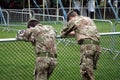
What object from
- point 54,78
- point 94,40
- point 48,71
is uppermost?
point 94,40

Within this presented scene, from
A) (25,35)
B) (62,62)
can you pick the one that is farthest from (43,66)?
(62,62)

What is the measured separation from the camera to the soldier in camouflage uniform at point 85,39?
656 centimetres

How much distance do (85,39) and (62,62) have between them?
120 inches

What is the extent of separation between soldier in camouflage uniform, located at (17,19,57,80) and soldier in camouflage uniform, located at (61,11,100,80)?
709 millimetres

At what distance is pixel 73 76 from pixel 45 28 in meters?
2.66

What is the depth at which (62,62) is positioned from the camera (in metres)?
9.52

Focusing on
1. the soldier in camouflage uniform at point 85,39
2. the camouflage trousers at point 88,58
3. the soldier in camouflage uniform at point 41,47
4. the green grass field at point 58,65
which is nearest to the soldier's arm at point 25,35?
the soldier in camouflage uniform at point 41,47

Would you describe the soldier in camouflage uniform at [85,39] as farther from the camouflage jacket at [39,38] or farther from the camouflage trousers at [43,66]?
the camouflage trousers at [43,66]

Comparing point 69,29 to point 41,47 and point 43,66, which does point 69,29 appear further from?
point 43,66

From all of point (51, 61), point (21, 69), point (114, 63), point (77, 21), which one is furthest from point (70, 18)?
point (114, 63)

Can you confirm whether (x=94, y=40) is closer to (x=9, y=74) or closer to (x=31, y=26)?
(x=31, y=26)

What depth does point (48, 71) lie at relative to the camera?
5977 mm

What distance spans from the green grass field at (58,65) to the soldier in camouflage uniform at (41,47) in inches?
77.6

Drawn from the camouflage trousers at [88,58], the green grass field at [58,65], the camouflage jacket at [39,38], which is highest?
the camouflage jacket at [39,38]
